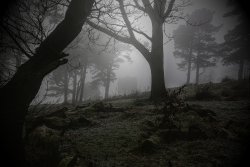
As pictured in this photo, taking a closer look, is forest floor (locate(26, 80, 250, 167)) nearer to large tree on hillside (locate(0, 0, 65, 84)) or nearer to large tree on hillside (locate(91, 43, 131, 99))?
large tree on hillside (locate(0, 0, 65, 84))

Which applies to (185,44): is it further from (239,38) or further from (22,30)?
(22,30)

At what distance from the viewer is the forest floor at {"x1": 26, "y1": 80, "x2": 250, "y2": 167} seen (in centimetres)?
306

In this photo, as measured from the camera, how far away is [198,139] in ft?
12.2

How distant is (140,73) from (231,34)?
117m

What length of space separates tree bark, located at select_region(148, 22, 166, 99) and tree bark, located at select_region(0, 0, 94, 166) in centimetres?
540

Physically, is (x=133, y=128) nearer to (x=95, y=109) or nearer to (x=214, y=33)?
(x=95, y=109)

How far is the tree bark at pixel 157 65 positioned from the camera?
27.8ft

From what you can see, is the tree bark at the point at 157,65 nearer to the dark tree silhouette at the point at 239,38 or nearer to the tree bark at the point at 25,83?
the tree bark at the point at 25,83

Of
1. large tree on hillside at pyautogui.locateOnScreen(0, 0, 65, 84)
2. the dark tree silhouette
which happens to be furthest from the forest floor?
the dark tree silhouette

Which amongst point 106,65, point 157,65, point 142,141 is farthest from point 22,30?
point 106,65

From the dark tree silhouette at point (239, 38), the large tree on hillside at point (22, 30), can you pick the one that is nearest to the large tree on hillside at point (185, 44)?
the dark tree silhouette at point (239, 38)

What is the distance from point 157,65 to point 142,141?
17.7 feet

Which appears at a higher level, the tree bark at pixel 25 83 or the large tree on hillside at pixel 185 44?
the large tree on hillside at pixel 185 44

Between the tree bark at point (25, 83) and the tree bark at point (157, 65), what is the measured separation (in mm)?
5395
